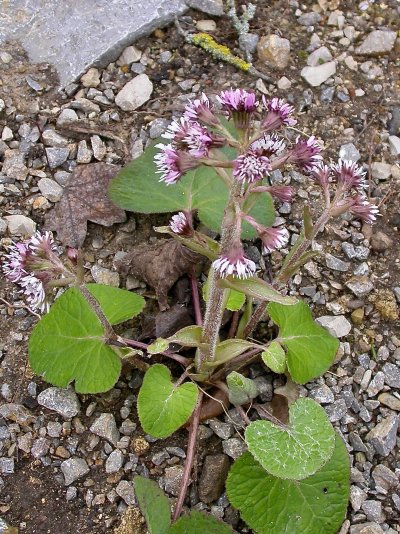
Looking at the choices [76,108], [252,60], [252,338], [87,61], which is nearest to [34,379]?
[252,338]

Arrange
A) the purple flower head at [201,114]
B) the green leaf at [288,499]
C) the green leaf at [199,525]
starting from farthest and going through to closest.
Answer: the green leaf at [288,499] < the green leaf at [199,525] < the purple flower head at [201,114]

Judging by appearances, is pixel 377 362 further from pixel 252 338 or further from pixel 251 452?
pixel 251 452

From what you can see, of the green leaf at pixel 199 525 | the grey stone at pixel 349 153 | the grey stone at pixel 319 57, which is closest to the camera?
the green leaf at pixel 199 525

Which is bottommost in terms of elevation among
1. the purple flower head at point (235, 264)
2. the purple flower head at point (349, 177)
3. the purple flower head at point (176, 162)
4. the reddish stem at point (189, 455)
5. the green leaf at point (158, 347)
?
the reddish stem at point (189, 455)

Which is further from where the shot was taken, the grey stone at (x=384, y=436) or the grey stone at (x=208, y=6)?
the grey stone at (x=208, y=6)

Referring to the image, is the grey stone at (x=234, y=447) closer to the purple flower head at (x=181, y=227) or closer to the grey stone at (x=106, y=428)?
the grey stone at (x=106, y=428)

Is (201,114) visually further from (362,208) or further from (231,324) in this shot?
(231,324)

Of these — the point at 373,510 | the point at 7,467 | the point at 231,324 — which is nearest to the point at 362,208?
the point at 231,324

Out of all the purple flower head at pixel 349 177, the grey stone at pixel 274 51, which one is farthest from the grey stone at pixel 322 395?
the grey stone at pixel 274 51
